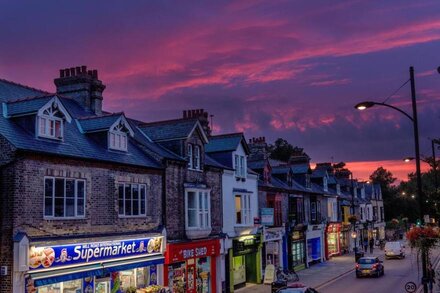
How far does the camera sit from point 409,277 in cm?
3650

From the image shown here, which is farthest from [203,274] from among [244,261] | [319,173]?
[319,173]

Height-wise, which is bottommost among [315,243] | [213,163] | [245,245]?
[315,243]

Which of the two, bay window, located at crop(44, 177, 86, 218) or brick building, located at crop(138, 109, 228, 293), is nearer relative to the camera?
bay window, located at crop(44, 177, 86, 218)

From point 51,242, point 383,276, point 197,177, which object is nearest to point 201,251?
point 197,177

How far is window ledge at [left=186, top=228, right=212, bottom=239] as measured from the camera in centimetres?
2744

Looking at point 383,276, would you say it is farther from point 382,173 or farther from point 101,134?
point 382,173

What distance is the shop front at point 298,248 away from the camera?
4328 cm

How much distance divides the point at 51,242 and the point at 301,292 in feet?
33.1

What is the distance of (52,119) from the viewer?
19906 millimetres

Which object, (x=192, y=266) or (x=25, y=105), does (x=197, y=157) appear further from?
(x=25, y=105)

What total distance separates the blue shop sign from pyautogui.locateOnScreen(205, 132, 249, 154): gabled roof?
10221mm

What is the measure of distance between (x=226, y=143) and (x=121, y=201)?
41.7 ft

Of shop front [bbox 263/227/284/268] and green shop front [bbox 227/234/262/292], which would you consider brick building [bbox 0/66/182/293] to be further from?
shop front [bbox 263/227/284/268]

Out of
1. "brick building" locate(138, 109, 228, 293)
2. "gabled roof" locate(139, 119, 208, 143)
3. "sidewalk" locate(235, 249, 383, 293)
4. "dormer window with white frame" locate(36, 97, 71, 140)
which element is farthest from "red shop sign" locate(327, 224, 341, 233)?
"dormer window with white frame" locate(36, 97, 71, 140)
